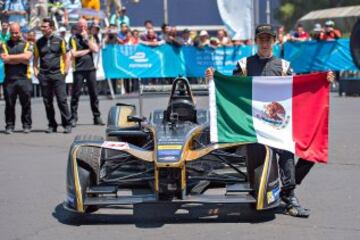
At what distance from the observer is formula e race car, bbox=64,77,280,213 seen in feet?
24.0

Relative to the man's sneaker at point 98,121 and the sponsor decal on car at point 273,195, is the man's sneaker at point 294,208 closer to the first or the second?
the sponsor decal on car at point 273,195

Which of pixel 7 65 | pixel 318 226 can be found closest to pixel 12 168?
→ pixel 7 65

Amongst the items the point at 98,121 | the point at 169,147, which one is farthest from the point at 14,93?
the point at 169,147

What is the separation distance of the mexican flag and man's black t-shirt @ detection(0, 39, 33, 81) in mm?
7243

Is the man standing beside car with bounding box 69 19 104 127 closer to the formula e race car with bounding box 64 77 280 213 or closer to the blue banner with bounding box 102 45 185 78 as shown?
the formula e race car with bounding box 64 77 280 213

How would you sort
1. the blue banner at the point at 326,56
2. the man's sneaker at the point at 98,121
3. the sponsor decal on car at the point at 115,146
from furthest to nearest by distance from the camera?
the blue banner at the point at 326,56
the man's sneaker at the point at 98,121
the sponsor decal on car at the point at 115,146

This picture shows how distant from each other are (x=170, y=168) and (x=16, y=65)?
767 centimetres

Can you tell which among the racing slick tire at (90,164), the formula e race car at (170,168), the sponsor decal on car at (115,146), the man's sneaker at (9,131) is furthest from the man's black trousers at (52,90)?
the sponsor decal on car at (115,146)

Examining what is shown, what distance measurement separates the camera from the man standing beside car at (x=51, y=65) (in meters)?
14.1

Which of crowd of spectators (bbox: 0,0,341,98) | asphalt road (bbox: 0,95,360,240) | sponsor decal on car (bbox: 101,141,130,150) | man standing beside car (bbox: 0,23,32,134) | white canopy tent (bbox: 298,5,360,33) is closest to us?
asphalt road (bbox: 0,95,360,240)

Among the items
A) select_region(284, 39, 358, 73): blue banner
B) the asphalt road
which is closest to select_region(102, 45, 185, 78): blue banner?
select_region(284, 39, 358, 73): blue banner

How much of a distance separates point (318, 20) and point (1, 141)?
27.7 meters

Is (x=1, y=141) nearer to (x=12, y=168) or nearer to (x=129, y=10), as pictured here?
(x=12, y=168)

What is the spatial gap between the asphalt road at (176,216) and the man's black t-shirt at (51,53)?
11.6 ft
